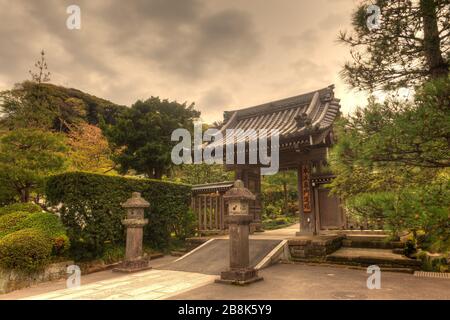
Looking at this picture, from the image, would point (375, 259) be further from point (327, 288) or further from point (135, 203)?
point (135, 203)

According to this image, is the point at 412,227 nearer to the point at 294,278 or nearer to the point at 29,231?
the point at 294,278

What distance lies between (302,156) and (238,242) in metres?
6.09

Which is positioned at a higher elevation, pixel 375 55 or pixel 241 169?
pixel 375 55

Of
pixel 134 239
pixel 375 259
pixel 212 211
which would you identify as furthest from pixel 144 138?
pixel 375 259

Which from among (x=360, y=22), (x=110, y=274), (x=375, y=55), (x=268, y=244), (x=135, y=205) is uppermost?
(x=360, y=22)

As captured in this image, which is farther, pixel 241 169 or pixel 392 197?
pixel 241 169

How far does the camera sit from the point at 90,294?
6859mm

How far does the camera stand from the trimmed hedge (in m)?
9.95

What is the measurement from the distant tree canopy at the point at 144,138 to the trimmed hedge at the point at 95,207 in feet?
23.7

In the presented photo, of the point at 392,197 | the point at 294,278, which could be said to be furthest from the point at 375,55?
the point at 294,278

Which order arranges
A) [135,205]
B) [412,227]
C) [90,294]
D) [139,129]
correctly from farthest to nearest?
[139,129], [135,205], [90,294], [412,227]

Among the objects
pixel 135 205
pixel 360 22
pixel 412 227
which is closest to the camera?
pixel 412 227

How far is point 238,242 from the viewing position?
769cm

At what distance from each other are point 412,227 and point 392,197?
485mm
